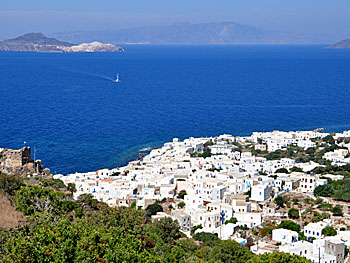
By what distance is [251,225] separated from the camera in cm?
2666

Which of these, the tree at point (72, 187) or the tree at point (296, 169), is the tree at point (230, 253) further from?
the tree at point (296, 169)

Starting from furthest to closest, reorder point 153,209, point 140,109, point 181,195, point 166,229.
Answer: point 140,109 < point 181,195 < point 153,209 < point 166,229

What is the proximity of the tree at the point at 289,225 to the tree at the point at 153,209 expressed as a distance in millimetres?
6704

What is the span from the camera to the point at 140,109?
6819 cm

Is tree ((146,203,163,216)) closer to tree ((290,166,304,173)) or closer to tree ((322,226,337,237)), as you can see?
tree ((322,226,337,237))

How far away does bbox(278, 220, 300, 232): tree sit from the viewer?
25484mm

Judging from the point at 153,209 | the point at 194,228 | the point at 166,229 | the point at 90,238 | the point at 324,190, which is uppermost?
the point at 90,238

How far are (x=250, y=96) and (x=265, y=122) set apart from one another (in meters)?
19.5

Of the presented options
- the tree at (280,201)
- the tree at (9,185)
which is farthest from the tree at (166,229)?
the tree at (280,201)

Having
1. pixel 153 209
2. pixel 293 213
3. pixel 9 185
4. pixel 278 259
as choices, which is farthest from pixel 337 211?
pixel 9 185

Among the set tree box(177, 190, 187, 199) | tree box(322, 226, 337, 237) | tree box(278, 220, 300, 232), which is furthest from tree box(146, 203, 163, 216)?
tree box(322, 226, 337, 237)

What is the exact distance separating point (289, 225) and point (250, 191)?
5565mm

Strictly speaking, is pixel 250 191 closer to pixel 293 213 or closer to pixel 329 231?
pixel 293 213

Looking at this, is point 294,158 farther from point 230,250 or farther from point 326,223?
point 230,250
